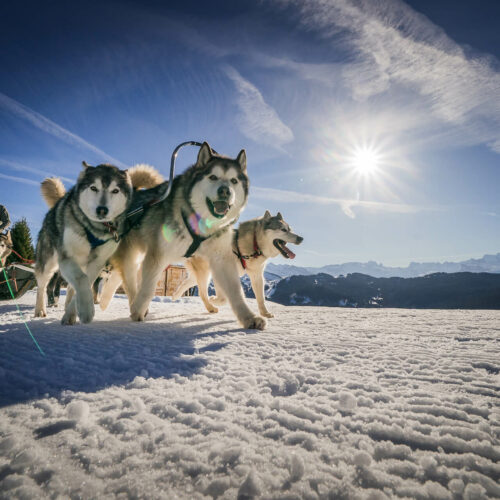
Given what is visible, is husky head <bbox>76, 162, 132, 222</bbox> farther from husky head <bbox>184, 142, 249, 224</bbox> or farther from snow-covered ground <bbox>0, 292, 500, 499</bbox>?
snow-covered ground <bbox>0, 292, 500, 499</bbox>

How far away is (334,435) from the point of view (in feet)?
2.66

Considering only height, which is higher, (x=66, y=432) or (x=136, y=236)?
(x=136, y=236)

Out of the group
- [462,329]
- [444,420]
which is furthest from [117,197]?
[462,329]

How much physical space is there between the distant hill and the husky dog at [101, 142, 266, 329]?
139015 millimetres

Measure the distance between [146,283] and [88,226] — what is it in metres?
0.82

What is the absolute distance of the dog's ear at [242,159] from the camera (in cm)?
339

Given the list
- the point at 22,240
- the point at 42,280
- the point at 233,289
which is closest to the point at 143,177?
the point at 42,280

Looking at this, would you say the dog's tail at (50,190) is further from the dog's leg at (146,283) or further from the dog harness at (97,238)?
the dog's leg at (146,283)

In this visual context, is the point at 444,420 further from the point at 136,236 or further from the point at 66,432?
the point at 136,236

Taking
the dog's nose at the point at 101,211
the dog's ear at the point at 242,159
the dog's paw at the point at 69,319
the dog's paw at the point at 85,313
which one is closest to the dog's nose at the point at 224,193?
the dog's ear at the point at 242,159

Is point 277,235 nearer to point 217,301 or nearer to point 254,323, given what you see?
point 217,301

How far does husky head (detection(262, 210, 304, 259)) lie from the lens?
212 inches

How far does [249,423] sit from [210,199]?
2441 millimetres

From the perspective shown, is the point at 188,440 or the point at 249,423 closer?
the point at 188,440
